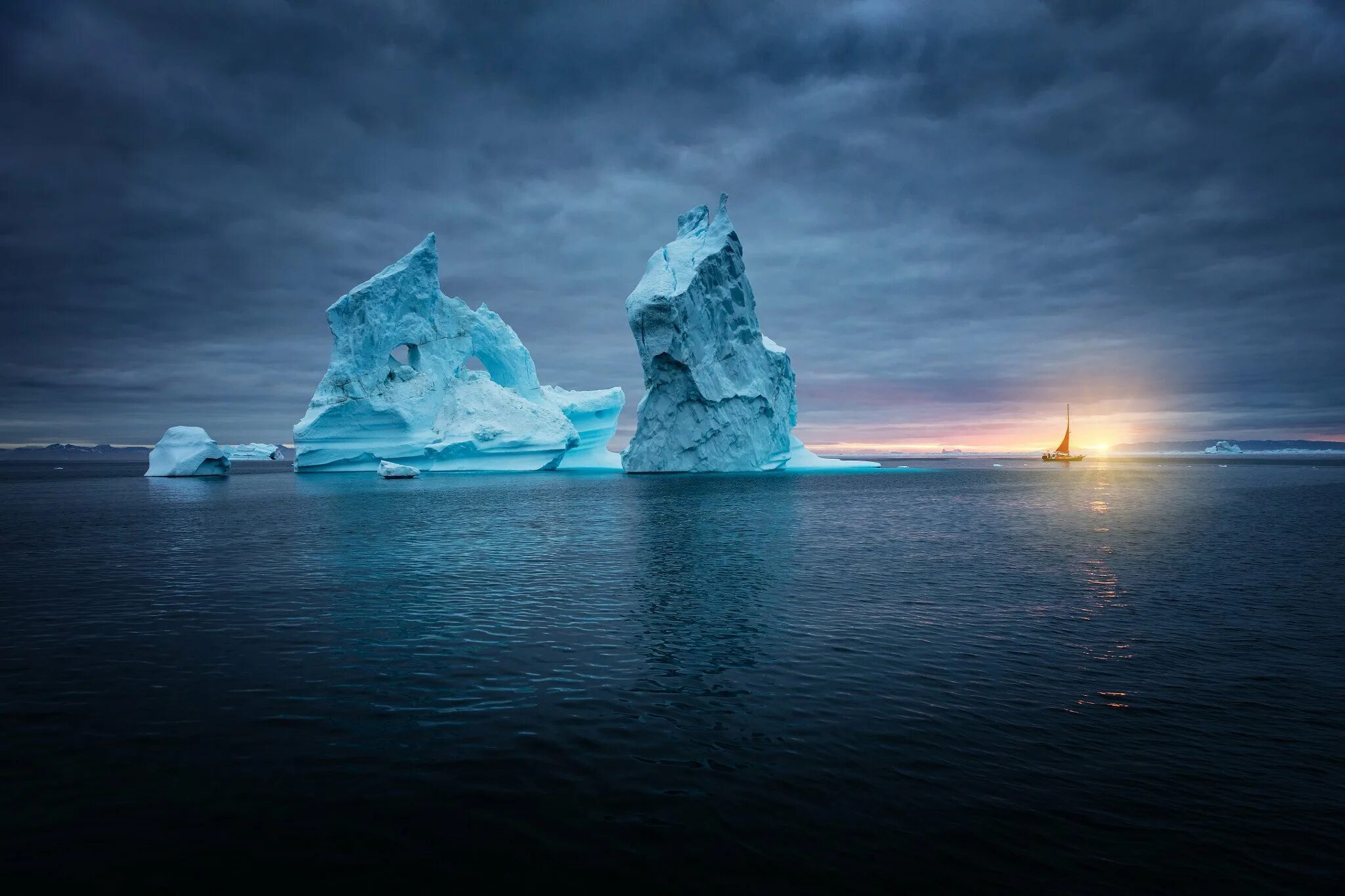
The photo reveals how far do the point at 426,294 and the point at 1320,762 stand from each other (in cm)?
6393

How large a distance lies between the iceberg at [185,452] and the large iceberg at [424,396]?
7286mm

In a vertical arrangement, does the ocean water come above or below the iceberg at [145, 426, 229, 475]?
below

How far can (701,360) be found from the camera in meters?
57.1

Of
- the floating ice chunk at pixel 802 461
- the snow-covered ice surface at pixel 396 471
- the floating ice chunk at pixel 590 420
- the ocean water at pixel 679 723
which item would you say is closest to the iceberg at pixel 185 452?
the snow-covered ice surface at pixel 396 471

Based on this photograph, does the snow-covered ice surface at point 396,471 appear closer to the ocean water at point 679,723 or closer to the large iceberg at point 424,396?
the large iceberg at point 424,396

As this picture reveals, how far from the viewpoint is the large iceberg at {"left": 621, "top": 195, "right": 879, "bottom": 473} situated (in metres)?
54.7

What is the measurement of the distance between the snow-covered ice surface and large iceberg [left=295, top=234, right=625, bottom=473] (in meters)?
4.17

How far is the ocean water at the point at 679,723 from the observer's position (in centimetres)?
495

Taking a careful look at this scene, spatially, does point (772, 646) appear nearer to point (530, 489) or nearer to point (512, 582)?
point (512, 582)

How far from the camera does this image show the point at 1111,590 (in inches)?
561

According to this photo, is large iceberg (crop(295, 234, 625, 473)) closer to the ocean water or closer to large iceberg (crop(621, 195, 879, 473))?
large iceberg (crop(621, 195, 879, 473))

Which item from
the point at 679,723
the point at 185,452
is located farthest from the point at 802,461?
the point at 679,723

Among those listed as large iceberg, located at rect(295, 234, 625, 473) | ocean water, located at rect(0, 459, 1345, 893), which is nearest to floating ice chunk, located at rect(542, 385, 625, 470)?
large iceberg, located at rect(295, 234, 625, 473)

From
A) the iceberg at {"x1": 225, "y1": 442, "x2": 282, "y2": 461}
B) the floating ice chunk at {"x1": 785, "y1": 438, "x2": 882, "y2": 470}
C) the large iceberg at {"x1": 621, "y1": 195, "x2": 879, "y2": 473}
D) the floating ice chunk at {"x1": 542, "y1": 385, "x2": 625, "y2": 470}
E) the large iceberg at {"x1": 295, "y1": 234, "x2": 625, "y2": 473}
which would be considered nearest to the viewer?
the large iceberg at {"x1": 621, "y1": 195, "x2": 879, "y2": 473}
